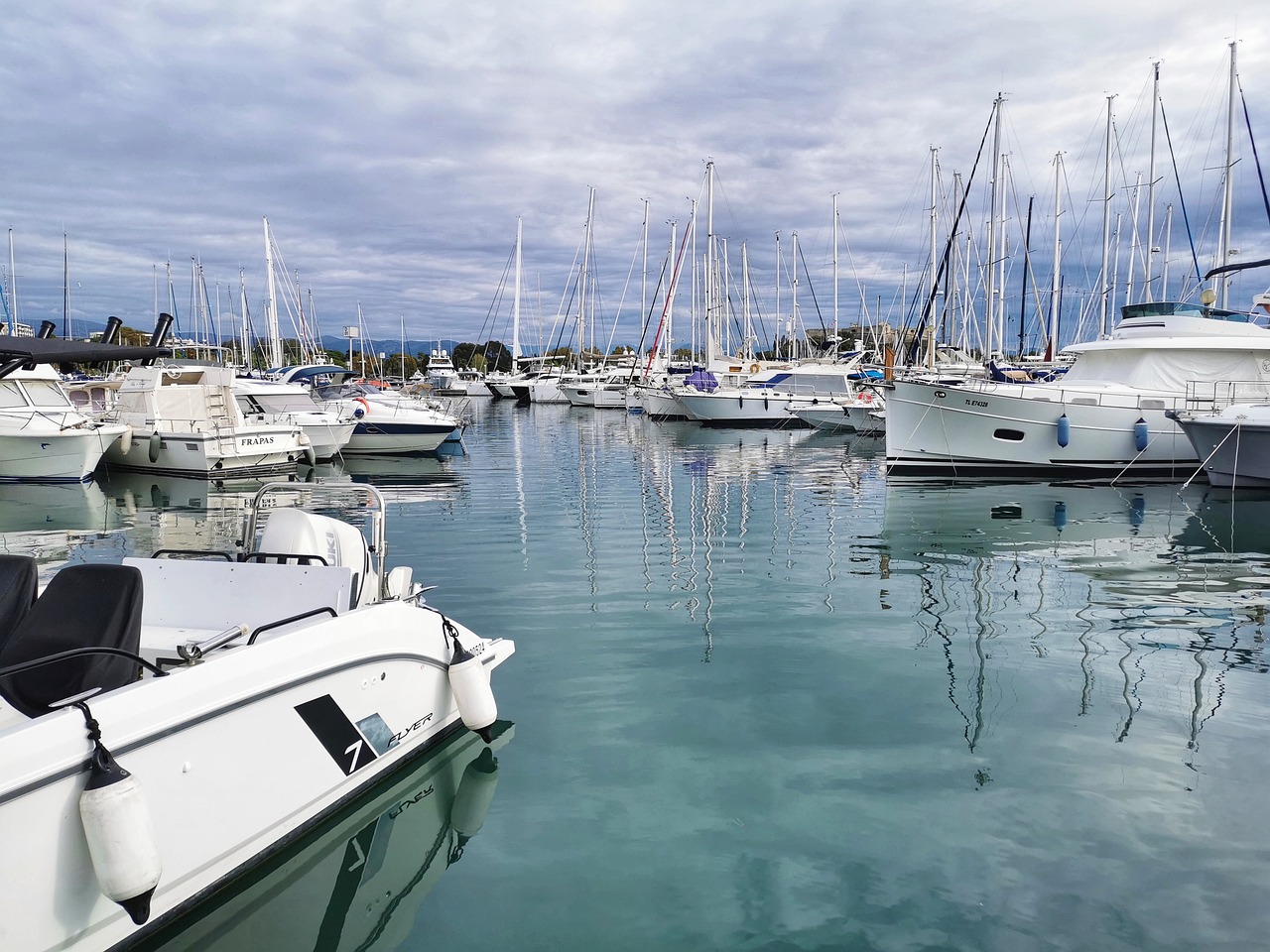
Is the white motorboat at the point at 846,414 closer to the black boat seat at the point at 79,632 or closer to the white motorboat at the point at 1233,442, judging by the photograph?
the white motorboat at the point at 1233,442

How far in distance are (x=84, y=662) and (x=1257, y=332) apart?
1024 inches

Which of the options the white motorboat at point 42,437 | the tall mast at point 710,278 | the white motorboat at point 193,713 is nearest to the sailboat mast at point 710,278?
the tall mast at point 710,278

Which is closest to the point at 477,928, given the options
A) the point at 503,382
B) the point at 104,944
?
the point at 104,944

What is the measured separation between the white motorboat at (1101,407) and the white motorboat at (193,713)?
1934 centimetres

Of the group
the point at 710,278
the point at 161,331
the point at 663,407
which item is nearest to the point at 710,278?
the point at 710,278

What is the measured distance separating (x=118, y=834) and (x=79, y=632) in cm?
128

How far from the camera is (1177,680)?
7547 millimetres

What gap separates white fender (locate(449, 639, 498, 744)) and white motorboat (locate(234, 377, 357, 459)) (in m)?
21.2

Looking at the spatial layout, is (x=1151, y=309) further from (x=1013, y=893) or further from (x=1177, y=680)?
(x=1013, y=893)

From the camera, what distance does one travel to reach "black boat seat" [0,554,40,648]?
4.60 meters

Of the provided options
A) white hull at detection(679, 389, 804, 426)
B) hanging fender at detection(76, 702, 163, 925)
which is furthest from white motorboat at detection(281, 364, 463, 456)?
hanging fender at detection(76, 702, 163, 925)

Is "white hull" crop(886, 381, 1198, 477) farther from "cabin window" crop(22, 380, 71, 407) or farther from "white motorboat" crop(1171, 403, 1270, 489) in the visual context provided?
"cabin window" crop(22, 380, 71, 407)

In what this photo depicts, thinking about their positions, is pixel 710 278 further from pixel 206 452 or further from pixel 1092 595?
pixel 1092 595

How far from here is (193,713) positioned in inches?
153
